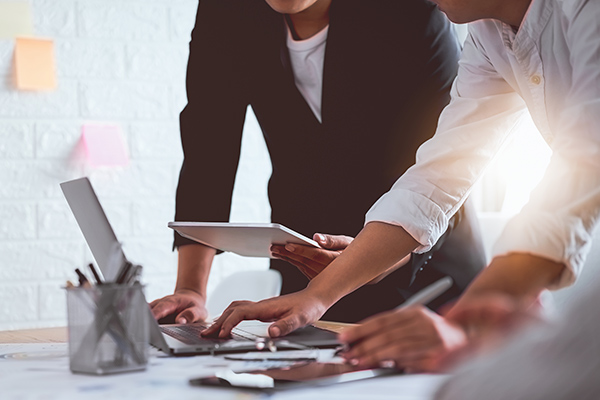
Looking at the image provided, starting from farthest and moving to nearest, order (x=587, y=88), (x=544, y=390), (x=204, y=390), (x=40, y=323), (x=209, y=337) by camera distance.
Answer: (x=40, y=323), (x=209, y=337), (x=587, y=88), (x=204, y=390), (x=544, y=390)

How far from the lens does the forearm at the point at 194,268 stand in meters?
1.41

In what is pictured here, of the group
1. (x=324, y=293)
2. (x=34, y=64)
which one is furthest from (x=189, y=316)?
(x=34, y=64)

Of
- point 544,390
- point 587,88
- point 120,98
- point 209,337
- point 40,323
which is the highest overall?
point 120,98

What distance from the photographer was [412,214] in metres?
1.07

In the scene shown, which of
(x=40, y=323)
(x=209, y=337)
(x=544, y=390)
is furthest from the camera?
(x=40, y=323)

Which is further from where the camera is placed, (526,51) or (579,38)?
(526,51)

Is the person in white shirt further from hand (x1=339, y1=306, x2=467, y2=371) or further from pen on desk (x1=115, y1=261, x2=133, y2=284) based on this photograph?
pen on desk (x1=115, y1=261, x2=133, y2=284)

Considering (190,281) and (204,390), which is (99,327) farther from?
(190,281)

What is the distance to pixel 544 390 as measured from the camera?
0.32 metres

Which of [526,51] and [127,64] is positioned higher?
[127,64]

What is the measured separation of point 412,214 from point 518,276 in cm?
42

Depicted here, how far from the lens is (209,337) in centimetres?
93

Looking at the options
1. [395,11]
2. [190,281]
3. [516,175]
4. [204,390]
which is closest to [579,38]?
[204,390]

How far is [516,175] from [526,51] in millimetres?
2062
